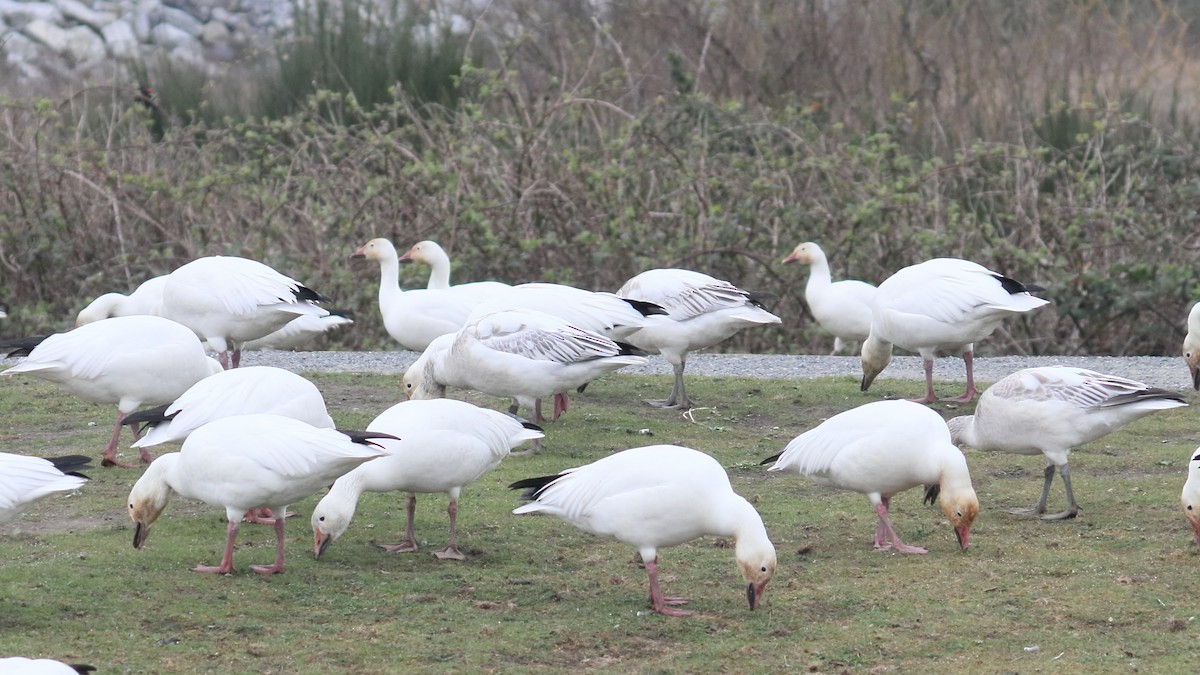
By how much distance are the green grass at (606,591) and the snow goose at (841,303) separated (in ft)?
11.4

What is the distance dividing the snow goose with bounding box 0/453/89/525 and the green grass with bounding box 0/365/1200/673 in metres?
0.45

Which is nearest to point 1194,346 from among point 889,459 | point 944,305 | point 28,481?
point 944,305

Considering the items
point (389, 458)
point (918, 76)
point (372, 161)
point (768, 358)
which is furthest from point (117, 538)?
point (918, 76)

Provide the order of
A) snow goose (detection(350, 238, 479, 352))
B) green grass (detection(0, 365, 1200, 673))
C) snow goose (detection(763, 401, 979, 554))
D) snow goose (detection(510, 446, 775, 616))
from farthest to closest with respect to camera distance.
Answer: snow goose (detection(350, 238, 479, 352)) < snow goose (detection(763, 401, 979, 554)) < snow goose (detection(510, 446, 775, 616)) < green grass (detection(0, 365, 1200, 673))

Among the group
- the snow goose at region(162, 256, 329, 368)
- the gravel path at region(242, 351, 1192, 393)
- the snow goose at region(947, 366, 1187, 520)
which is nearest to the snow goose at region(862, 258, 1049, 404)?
the gravel path at region(242, 351, 1192, 393)

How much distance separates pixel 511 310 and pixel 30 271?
8.95m

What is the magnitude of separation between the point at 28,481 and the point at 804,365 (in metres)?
8.23

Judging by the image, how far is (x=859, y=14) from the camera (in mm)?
21172

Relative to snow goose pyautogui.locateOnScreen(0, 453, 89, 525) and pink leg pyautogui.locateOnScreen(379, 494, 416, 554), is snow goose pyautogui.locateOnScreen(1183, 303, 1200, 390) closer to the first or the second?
pink leg pyautogui.locateOnScreen(379, 494, 416, 554)

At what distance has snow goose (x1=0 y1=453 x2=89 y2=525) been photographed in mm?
5527

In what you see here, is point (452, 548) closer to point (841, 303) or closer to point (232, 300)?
point (232, 300)

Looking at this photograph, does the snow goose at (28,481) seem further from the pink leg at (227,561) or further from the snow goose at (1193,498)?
the snow goose at (1193,498)

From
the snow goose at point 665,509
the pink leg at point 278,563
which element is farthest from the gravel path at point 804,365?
the snow goose at point 665,509

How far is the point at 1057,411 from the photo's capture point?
726cm
